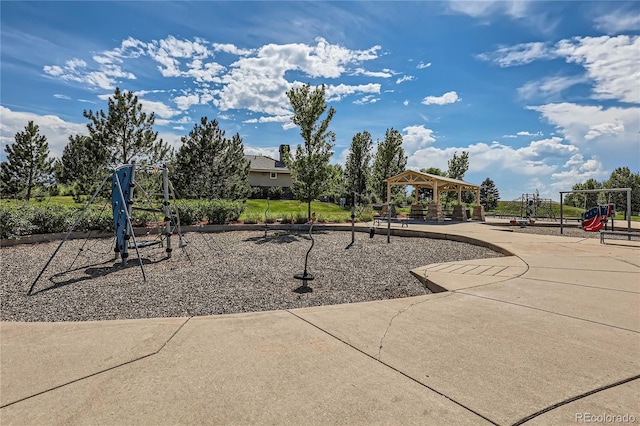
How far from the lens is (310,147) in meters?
16.3

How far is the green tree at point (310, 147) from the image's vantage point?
1591 cm

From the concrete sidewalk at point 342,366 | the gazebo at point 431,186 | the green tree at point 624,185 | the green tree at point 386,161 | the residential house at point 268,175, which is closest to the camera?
the concrete sidewalk at point 342,366

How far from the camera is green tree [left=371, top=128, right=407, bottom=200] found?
2730 cm

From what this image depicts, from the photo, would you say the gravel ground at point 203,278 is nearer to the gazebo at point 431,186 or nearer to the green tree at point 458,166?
the gazebo at point 431,186

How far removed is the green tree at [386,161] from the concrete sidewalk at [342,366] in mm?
24365

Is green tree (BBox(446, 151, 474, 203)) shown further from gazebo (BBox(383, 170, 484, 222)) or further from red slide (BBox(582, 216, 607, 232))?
red slide (BBox(582, 216, 607, 232))

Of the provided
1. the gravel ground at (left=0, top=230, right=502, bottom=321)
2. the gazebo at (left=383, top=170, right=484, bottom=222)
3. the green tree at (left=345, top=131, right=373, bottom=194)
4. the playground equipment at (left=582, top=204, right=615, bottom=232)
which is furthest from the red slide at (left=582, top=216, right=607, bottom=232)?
the green tree at (left=345, top=131, right=373, bottom=194)

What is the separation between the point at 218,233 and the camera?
1381cm

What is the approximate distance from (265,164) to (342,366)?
38932 millimetres

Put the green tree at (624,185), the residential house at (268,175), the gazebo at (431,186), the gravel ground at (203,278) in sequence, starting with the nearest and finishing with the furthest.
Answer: the gravel ground at (203,278) < the gazebo at (431,186) < the residential house at (268,175) < the green tree at (624,185)

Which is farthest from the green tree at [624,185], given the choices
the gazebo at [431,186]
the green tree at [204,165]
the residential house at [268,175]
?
the green tree at [204,165]

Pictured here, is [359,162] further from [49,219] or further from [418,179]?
[49,219]

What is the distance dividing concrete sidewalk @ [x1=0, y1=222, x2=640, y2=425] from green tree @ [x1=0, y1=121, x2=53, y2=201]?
26.9 m

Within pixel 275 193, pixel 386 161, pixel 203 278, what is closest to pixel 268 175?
pixel 275 193
